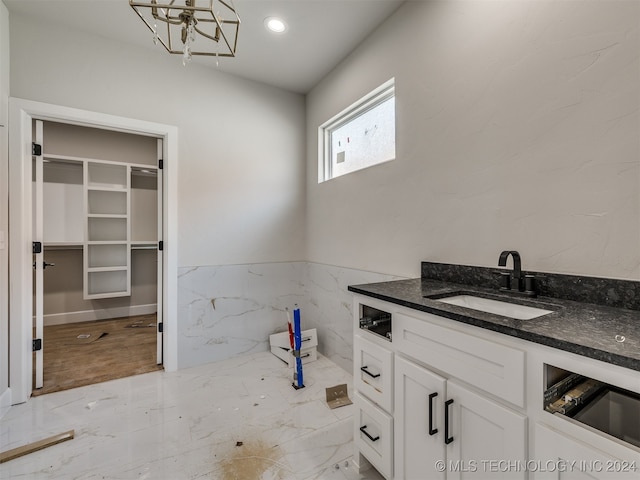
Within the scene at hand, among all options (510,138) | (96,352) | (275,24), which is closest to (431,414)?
(510,138)

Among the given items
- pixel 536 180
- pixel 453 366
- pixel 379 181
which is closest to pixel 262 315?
pixel 379 181

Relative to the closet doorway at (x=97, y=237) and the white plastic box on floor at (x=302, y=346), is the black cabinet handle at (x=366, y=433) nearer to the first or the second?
the white plastic box on floor at (x=302, y=346)

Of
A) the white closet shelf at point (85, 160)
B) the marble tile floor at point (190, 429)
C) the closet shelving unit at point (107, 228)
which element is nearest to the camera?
the marble tile floor at point (190, 429)

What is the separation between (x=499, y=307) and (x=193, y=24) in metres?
1.86

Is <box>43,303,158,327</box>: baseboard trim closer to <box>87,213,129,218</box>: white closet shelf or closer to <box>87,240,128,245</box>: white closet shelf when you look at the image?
<box>87,240,128,245</box>: white closet shelf

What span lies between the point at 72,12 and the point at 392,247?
293cm

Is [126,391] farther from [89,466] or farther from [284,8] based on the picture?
[284,8]

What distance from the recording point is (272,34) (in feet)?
7.66

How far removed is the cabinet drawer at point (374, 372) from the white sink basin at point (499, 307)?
0.37 meters

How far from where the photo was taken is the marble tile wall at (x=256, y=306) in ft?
8.82

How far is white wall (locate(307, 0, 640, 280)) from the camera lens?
112 cm

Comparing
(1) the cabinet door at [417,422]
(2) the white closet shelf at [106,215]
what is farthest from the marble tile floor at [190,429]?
(2) the white closet shelf at [106,215]

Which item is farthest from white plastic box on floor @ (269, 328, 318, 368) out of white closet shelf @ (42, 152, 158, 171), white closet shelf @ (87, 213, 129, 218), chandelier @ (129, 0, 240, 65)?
white closet shelf @ (42, 152, 158, 171)

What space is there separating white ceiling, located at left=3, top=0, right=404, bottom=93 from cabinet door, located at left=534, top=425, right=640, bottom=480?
254 centimetres
